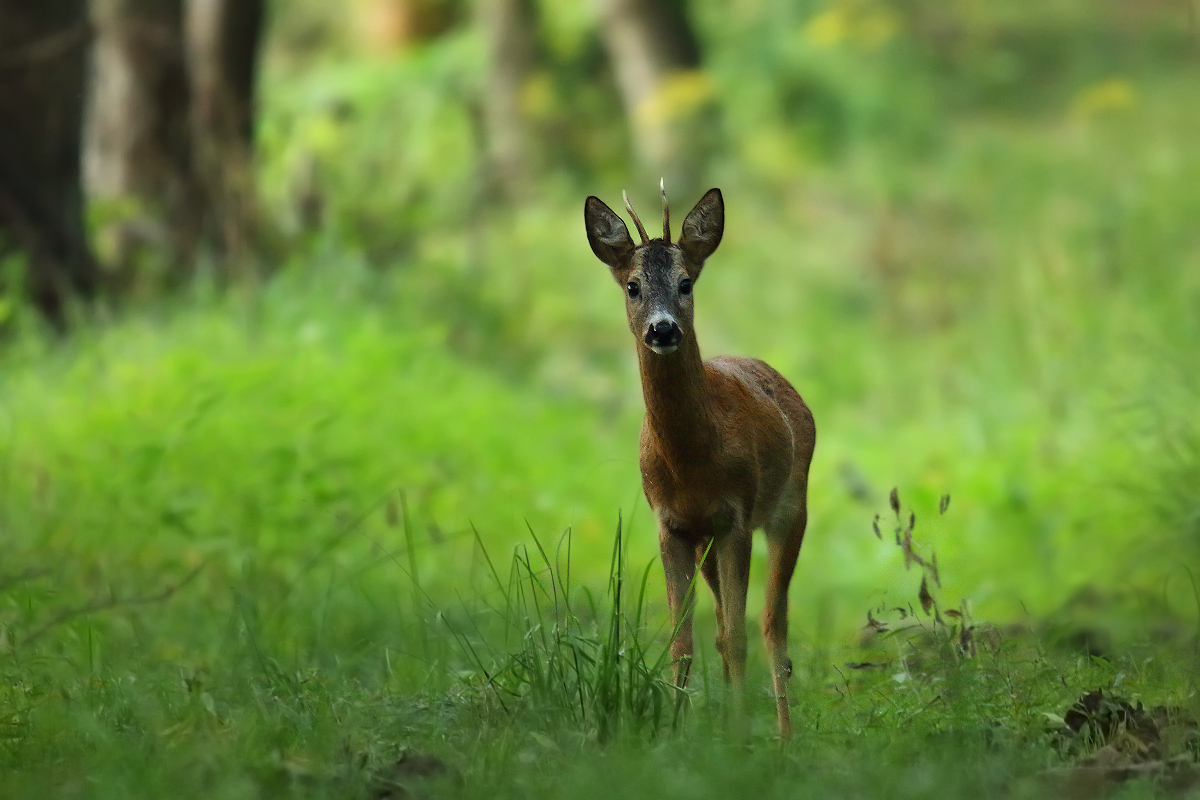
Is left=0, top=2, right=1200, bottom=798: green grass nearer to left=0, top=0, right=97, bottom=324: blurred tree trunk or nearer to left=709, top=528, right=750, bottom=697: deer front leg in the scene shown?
left=709, top=528, right=750, bottom=697: deer front leg

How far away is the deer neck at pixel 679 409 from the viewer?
14.0 ft

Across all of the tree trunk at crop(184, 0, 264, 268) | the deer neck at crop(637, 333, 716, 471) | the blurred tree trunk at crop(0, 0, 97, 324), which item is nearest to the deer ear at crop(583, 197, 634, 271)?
the deer neck at crop(637, 333, 716, 471)

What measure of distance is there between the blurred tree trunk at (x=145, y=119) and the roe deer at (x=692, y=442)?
7.18 m

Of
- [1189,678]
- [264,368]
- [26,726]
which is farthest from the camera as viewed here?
[264,368]

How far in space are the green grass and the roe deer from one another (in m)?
0.16

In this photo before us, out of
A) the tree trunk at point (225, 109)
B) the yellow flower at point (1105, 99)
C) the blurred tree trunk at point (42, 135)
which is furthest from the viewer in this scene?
the yellow flower at point (1105, 99)

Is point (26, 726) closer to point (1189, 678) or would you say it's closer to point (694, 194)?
point (1189, 678)

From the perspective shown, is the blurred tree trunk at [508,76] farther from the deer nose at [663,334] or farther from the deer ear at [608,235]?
the deer nose at [663,334]

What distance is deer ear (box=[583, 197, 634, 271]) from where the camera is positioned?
450 centimetres

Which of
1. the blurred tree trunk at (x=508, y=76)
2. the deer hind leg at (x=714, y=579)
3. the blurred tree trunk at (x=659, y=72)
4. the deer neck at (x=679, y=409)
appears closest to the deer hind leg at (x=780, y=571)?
the deer hind leg at (x=714, y=579)

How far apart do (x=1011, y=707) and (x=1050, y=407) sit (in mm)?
5755

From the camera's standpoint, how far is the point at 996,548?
8.45m

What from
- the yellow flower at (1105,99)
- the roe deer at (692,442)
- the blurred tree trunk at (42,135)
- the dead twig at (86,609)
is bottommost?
the dead twig at (86,609)

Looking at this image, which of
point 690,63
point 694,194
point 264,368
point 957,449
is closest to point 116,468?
point 264,368
